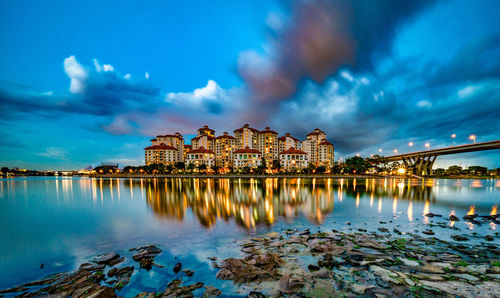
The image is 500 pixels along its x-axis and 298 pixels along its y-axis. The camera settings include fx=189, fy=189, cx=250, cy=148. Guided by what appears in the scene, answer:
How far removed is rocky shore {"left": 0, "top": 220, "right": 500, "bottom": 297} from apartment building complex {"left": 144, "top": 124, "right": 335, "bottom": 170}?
370 feet

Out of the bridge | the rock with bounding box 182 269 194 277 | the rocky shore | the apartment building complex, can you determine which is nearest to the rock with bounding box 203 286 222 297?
the rocky shore

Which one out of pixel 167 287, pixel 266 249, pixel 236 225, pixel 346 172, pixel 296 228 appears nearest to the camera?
pixel 167 287

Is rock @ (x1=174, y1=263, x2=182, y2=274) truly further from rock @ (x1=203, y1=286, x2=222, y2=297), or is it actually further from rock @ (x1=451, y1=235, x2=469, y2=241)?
rock @ (x1=451, y1=235, x2=469, y2=241)

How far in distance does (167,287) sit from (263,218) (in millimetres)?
10072

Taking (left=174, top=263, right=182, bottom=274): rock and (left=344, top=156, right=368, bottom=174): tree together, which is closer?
Answer: (left=174, top=263, right=182, bottom=274): rock

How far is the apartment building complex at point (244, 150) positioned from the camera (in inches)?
4985

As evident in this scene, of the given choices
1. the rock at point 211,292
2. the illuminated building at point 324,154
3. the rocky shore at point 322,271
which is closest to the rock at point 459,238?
the rocky shore at point 322,271

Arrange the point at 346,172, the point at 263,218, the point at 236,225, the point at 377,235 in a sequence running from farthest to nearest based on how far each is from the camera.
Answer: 1. the point at 346,172
2. the point at 263,218
3. the point at 236,225
4. the point at 377,235

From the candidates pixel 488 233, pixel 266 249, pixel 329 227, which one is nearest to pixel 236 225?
pixel 266 249

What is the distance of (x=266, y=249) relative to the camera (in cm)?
927

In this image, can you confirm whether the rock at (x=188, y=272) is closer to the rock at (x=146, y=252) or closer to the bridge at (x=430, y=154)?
the rock at (x=146, y=252)

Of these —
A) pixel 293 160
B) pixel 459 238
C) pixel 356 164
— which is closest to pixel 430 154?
pixel 356 164

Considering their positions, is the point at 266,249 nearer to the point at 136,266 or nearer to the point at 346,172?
the point at 136,266

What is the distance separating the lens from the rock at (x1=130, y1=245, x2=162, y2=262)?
8930 millimetres
